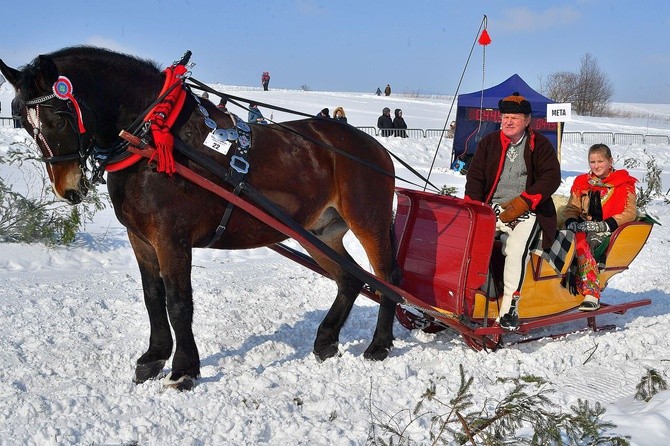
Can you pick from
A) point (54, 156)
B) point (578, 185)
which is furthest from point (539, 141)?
point (54, 156)

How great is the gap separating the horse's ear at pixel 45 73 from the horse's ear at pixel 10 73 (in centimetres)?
11

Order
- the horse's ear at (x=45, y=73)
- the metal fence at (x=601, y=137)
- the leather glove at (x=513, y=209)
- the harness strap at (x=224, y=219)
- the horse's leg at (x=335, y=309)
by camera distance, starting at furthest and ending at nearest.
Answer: the metal fence at (x=601, y=137) → the horse's leg at (x=335, y=309) → the leather glove at (x=513, y=209) → the harness strap at (x=224, y=219) → the horse's ear at (x=45, y=73)

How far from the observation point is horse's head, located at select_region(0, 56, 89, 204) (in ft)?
12.9

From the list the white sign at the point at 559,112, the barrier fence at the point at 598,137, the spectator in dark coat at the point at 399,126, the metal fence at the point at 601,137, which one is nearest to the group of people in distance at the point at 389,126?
the spectator in dark coat at the point at 399,126

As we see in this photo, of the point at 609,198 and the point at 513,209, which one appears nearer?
the point at 513,209

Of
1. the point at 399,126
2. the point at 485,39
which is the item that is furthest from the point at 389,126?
the point at 485,39

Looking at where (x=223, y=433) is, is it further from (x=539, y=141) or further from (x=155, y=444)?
(x=539, y=141)

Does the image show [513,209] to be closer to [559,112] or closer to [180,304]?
[180,304]

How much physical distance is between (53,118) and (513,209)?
10.1 ft

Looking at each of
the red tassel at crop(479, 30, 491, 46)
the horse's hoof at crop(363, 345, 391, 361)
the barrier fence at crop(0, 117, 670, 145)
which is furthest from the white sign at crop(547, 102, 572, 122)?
the barrier fence at crop(0, 117, 670, 145)

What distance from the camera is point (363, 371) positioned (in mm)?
4719

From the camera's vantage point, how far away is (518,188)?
5262 millimetres

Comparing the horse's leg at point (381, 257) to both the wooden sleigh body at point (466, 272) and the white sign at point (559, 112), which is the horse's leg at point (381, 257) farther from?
the white sign at point (559, 112)

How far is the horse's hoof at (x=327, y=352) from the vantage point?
16.8 feet
